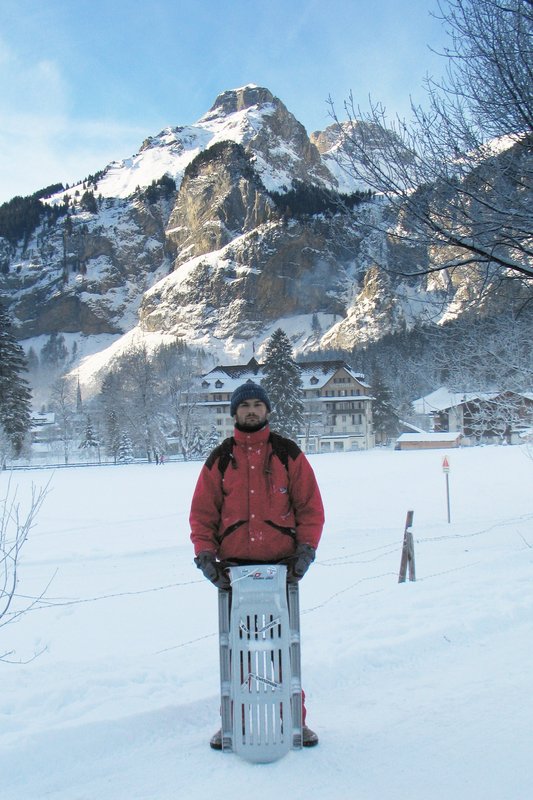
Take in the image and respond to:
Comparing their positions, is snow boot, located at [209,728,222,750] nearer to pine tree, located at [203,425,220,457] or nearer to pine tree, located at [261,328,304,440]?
pine tree, located at [261,328,304,440]

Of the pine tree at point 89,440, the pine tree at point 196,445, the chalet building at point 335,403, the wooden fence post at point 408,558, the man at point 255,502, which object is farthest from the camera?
the pine tree at point 89,440

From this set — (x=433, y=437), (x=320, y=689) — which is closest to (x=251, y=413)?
(x=320, y=689)

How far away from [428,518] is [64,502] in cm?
1510

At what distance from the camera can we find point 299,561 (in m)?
3.30

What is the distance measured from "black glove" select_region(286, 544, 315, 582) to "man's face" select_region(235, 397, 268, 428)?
2.39 feet

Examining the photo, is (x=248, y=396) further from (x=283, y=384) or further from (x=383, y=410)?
Result: (x=383, y=410)

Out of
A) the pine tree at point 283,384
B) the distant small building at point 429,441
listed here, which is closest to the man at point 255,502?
the pine tree at point 283,384

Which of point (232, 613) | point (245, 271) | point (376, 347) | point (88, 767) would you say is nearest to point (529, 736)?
point (232, 613)

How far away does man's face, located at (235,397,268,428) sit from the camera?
11.3ft

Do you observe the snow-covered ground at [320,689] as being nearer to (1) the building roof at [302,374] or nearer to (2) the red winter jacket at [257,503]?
(2) the red winter jacket at [257,503]

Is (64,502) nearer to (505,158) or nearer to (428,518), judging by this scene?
(428,518)

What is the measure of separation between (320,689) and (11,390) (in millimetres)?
39677

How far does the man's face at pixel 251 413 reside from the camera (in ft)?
11.3

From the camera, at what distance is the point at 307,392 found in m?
74.3
